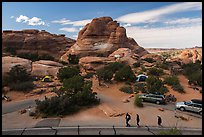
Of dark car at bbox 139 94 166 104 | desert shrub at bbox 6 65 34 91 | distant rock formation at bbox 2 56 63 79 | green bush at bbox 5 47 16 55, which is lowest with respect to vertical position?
dark car at bbox 139 94 166 104

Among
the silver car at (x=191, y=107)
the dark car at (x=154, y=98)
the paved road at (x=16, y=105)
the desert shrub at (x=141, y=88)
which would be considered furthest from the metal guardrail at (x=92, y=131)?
the desert shrub at (x=141, y=88)

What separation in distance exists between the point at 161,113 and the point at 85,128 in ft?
25.2

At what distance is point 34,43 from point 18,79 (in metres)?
36.3

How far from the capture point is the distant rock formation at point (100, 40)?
57.3 meters

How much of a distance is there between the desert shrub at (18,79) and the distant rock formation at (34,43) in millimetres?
31701

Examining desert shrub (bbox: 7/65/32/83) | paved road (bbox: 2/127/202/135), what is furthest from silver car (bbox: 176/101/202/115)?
desert shrub (bbox: 7/65/32/83)

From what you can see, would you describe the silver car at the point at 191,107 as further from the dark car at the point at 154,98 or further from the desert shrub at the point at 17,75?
the desert shrub at the point at 17,75

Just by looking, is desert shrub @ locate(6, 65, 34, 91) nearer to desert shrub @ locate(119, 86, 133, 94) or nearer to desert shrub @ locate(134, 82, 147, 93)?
desert shrub @ locate(119, 86, 133, 94)

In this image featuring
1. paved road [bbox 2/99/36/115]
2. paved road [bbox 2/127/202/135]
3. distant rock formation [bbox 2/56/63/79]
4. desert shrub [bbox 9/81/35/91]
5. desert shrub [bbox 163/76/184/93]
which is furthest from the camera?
distant rock formation [bbox 2/56/63/79]

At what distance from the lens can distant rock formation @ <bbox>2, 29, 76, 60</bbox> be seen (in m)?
60.1

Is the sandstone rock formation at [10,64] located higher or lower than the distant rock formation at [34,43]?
lower

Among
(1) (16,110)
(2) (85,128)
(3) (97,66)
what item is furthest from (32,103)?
(3) (97,66)

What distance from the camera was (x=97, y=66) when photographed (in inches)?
1630

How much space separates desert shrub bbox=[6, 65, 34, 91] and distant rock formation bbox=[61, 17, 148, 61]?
88.7 ft
